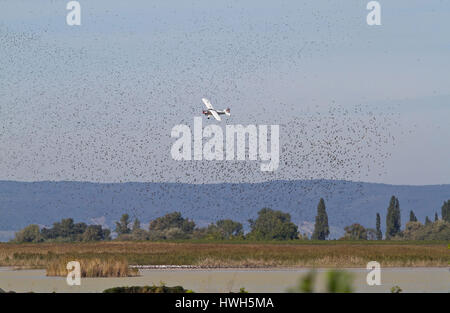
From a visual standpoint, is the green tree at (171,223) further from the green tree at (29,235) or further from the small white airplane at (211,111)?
the small white airplane at (211,111)

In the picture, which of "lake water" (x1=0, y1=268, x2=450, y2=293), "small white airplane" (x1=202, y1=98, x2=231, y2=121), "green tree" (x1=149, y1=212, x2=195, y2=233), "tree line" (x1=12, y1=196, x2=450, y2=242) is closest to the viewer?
"lake water" (x1=0, y1=268, x2=450, y2=293)

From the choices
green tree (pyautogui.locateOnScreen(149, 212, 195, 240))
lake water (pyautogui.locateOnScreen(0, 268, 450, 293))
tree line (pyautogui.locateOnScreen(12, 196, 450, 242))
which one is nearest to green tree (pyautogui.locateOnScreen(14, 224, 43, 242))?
tree line (pyautogui.locateOnScreen(12, 196, 450, 242))

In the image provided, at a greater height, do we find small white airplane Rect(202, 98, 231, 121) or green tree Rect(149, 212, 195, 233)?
small white airplane Rect(202, 98, 231, 121)

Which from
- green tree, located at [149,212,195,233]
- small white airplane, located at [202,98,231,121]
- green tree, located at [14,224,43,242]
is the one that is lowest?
green tree, located at [14,224,43,242]

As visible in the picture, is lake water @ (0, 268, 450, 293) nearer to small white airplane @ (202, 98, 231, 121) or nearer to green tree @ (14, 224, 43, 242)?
small white airplane @ (202, 98, 231, 121)

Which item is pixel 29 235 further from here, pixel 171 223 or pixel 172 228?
pixel 171 223

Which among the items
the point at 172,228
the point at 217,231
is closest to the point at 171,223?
the point at 172,228

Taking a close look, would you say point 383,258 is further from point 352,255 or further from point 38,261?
point 38,261

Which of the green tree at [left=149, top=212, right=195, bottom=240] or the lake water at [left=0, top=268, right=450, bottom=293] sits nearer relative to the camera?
the lake water at [left=0, top=268, right=450, bottom=293]

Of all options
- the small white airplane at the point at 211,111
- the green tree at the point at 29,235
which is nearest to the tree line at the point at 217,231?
the green tree at the point at 29,235

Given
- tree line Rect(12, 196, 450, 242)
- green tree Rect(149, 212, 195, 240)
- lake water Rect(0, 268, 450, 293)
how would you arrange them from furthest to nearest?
green tree Rect(149, 212, 195, 240), tree line Rect(12, 196, 450, 242), lake water Rect(0, 268, 450, 293)

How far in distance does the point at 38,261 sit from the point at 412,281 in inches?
1254

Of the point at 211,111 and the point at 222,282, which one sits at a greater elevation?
the point at 211,111
